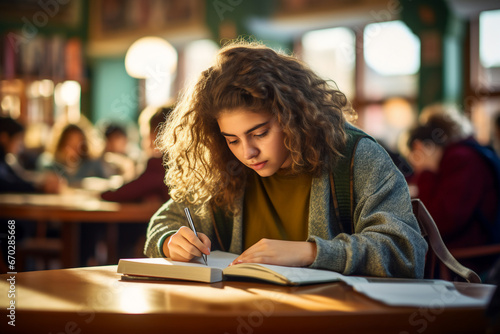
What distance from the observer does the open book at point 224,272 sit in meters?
1.10

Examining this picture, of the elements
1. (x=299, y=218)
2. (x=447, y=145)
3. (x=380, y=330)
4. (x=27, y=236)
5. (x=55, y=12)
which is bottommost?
(x=27, y=236)

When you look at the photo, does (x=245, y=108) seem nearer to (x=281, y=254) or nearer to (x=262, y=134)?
(x=262, y=134)

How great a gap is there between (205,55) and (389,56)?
2.72 metres

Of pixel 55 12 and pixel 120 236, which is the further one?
pixel 55 12

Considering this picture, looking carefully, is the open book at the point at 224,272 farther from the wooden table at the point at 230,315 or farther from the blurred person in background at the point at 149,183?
the blurred person in background at the point at 149,183

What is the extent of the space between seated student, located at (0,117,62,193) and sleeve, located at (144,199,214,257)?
8.99ft

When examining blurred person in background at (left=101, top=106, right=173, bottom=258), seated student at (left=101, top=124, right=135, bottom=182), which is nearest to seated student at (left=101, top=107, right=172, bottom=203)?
blurred person in background at (left=101, top=106, right=173, bottom=258)

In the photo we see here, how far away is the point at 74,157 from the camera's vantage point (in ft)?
17.3

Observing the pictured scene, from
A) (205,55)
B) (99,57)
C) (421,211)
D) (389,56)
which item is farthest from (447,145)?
(99,57)

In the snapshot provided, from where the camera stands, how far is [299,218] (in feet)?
4.91

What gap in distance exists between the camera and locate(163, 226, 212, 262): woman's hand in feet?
4.19

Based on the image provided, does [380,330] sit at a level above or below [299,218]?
below

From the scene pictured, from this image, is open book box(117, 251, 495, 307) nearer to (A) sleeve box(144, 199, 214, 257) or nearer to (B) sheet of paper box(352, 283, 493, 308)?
(B) sheet of paper box(352, 283, 493, 308)

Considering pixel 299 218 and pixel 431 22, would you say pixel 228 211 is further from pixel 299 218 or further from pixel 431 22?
pixel 431 22
